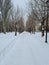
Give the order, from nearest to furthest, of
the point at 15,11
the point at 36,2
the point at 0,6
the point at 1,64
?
the point at 1,64, the point at 36,2, the point at 0,6, the point at 15,11

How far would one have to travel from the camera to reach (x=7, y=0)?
4953 cm

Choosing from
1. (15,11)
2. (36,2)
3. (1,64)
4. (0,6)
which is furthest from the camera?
(15,11)

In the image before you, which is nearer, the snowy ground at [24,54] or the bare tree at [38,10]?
the snowy ground at [24,54]

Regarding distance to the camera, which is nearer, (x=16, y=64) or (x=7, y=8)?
(x=16, y=64)

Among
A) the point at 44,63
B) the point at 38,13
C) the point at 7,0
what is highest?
the point at 7,0

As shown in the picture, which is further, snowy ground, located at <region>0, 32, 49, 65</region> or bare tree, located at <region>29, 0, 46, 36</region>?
bare tree, located at <region>29, 0, 46, 36</region>

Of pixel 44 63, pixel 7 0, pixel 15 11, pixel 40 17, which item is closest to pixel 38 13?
pixel 40 17

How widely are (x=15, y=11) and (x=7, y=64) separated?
56461mm

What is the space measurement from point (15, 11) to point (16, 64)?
185 feet

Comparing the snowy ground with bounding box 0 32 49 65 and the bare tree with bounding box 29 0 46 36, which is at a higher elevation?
the bare tree with bounding box 29 0 46 36

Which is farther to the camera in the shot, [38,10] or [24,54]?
[38,10]

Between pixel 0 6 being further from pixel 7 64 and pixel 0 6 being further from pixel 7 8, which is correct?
pixel 7 64

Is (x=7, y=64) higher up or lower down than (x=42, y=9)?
lower down

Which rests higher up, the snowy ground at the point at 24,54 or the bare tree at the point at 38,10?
the bare tree at the point at 38,10
